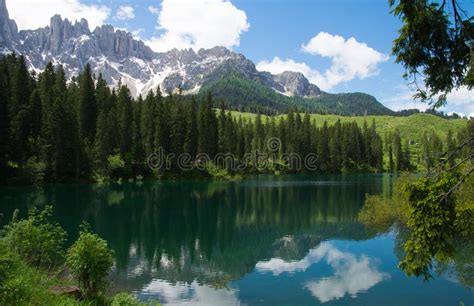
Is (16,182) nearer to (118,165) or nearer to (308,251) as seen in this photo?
(118,165)

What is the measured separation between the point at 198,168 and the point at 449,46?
330ft

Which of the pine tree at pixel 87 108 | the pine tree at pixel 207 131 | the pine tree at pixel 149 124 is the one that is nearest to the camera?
the pine tree at pixel 87 108

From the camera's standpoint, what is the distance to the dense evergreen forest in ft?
251

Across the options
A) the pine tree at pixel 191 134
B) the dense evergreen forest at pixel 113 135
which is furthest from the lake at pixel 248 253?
the pine tree at pixel 191 134

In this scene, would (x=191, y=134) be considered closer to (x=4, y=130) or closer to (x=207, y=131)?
(x=207, y=131)

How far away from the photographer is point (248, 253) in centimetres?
3186

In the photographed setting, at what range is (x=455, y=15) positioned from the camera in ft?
28.3

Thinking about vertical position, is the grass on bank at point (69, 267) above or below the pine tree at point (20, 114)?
below

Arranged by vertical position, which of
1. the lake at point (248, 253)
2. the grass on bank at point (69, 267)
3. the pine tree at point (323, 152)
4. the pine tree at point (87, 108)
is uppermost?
the pine tree at point (87, 108)

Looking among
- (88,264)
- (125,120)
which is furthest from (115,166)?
(88,264)

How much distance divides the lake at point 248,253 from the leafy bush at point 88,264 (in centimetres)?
547

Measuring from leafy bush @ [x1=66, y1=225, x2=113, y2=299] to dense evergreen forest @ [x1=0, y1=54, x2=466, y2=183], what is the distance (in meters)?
34.8

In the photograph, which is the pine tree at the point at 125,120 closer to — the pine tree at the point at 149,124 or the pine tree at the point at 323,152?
the pine tree at the point at 149,124

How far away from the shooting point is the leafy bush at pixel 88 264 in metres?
14.8
